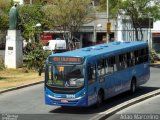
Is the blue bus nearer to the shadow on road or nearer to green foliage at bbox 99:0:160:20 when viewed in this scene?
the shadow on road

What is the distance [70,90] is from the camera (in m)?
20.9

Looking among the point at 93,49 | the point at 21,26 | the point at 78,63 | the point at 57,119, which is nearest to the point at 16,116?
the point at 57,119

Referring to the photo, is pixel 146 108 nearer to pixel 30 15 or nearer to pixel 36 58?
pixel 36 58

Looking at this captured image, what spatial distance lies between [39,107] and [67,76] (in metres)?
2.46

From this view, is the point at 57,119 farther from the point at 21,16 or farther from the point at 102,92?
the point at 21,16

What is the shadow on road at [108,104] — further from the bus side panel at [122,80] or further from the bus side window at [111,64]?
the bus side window at [111,64]

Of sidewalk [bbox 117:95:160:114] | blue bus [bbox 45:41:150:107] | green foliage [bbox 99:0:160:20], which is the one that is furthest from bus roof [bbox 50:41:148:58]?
green foliage [bbox 99:0:160:20]

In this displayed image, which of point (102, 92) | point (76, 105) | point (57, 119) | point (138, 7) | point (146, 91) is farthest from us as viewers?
point (138, 7)

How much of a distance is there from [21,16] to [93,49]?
31647 millimetres

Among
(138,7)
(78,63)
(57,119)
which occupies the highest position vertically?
(138,7)

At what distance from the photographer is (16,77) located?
113 feet

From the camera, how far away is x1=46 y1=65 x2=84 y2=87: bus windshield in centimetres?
2092

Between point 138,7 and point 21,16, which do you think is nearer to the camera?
point 138,7

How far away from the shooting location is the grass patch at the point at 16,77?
30219mm
